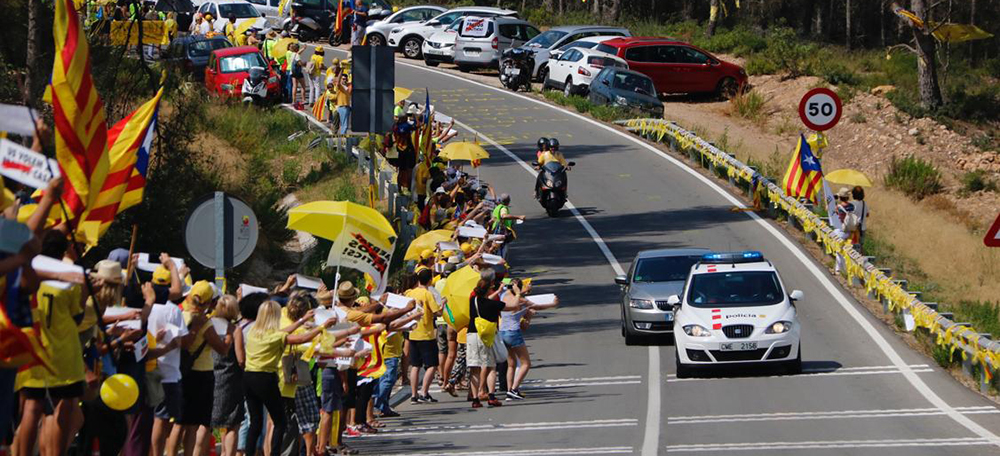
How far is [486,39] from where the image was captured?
169 ft

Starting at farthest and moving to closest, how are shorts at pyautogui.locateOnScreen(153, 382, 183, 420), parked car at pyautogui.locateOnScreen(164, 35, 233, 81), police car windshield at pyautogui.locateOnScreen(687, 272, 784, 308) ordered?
parked car at pyautogui.locateOnScreen(164, 35, 233, 81) → police car windshield at pyautogui.locateOnScreen(687, 272, 784, 308) → shorts at pyautogui.locateOnScreen(153, 382, 183, 420)

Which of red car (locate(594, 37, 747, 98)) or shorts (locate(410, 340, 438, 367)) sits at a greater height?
red car (locate(594, 37, 747, 98))

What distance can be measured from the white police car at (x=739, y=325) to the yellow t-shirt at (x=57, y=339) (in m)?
10.6

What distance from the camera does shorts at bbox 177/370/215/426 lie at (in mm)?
11836

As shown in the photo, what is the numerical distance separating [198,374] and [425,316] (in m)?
5.48

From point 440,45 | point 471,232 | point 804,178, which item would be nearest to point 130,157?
point 471,232

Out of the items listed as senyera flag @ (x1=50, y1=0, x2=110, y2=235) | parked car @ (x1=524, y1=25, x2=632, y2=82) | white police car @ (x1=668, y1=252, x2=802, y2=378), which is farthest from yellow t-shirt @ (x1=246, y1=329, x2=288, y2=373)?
parked car @ (x1=524, y1=25, x2=632, y2=82)

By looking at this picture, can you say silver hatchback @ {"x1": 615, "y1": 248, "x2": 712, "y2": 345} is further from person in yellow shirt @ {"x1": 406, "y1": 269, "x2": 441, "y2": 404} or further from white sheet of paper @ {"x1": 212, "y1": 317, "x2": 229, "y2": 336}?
white sheet of paper @ {"x1": 212, "y1": 317, "x2": 229, "y2": 336}

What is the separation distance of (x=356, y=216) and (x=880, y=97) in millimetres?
39641

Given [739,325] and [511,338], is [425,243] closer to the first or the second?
[511,338]

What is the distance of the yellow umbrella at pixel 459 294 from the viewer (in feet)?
57.6

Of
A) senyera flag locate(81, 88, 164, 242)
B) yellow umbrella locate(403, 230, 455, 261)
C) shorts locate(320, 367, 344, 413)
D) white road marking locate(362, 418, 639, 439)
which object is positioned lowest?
white road marking locate(362, 418, 639, 439)

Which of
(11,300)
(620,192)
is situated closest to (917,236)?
(620,192)

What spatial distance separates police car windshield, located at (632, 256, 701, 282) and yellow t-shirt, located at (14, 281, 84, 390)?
13.5 meters
